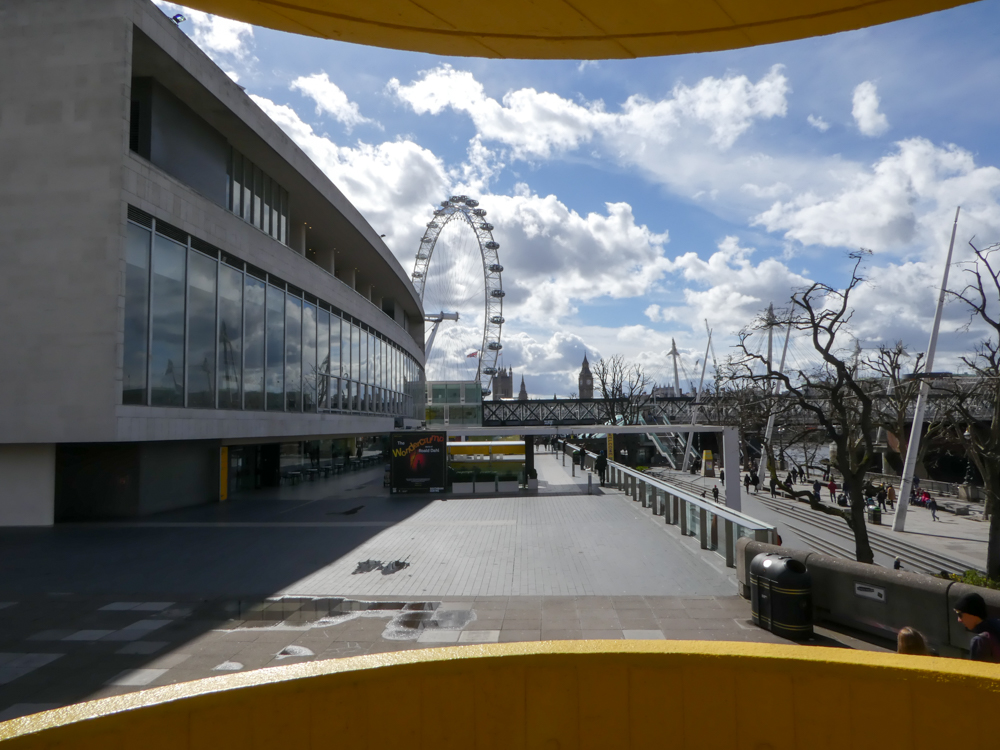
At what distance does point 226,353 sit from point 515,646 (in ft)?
65.3

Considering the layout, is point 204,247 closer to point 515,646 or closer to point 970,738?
point 515,646

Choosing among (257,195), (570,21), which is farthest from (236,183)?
(570,21)

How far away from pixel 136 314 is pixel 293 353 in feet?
30.9

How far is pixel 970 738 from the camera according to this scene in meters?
3.28

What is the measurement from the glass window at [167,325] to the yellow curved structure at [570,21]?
652 inches

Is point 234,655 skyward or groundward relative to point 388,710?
groundward

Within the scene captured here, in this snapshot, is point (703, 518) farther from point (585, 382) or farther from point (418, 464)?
point (585, 382)

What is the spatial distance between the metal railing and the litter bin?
2.03 meters

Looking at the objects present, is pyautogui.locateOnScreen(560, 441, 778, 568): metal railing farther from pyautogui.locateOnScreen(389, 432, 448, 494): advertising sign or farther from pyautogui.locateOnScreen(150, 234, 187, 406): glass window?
pyautogui.locateOnScreen(150, 234, 187, 406): glass window

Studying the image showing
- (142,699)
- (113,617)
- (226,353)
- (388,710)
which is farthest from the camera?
(226,353)

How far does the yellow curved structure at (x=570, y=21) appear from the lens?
10.8 feet

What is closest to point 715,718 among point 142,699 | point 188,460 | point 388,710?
point 388,710

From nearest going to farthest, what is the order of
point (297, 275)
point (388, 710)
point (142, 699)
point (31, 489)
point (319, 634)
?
point (142, 699), point (388, 710), point (319, 634), point (31, 489), point (297, 275)

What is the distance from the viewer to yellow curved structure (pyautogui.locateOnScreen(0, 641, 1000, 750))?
3322 millimetres
